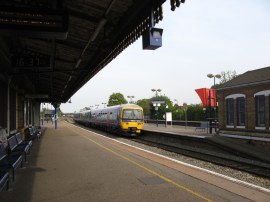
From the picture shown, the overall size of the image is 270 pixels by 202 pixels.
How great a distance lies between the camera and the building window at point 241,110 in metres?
22.0

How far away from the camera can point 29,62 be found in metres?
11.5

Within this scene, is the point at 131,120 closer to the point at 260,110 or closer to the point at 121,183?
the point at 260,110

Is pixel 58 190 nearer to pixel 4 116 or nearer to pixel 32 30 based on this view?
pixel 32 30

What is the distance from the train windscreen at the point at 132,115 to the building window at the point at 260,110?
993 cm

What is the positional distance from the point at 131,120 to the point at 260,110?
33.9 feet

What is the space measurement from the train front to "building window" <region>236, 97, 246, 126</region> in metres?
8.21

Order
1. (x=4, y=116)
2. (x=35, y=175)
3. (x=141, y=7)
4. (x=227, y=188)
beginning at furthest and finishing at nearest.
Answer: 1. (x=4, y=116)
2. (x=35, y=175)
3. (x=227, y=188)
4. (x=141, y=7)

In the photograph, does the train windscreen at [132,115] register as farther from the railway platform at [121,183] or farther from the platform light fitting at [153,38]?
the platform light fitting at [153,38]

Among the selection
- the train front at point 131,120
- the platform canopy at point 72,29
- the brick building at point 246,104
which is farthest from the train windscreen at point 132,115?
the platform canopy at point 72,29

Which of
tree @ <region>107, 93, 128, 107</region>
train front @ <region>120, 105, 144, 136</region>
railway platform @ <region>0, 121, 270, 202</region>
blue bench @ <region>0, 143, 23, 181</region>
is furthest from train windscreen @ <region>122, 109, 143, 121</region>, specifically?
tree @ <region>107, 93, 128, 107</region>

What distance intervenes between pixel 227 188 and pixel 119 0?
4977mm

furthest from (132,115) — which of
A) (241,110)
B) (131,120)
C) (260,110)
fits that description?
(260,110)

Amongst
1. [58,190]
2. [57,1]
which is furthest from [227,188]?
[57,1]

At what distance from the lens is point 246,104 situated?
21.5 meters
